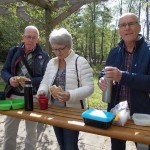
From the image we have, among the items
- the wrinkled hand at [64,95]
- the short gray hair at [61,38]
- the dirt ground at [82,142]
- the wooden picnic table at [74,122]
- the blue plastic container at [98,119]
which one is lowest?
the dirt ground at [82,142]

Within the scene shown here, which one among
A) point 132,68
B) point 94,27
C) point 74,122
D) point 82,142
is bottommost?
point 82,142

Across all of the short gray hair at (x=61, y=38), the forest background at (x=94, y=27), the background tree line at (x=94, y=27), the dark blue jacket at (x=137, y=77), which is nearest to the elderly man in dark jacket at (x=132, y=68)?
the dark blue jacket at (x=137, y=77)

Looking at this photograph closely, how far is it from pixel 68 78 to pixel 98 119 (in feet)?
2.31

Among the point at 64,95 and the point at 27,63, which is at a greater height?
the point at 27,63

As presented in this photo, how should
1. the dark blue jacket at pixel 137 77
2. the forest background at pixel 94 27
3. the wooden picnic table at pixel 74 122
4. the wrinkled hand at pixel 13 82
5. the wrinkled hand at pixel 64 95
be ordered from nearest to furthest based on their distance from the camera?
the wooden picnic table at pixel 74 122 < the dark blue jacket at pixel 137 77 < the wrinkled hand at pixel 64 95 < the wrinkled hand at pixel 13 82 < the forest background at pixel 94 27

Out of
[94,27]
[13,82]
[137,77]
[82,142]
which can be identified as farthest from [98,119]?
[94,27]

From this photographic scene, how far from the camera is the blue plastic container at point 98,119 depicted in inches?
68.3

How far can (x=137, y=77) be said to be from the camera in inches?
77.5

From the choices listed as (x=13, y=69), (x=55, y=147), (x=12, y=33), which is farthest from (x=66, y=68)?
(x=12, y=33)

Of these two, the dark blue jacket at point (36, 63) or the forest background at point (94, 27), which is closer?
the dark blue jacket at point (36, 63)

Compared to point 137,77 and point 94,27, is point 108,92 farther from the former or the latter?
point 94,27

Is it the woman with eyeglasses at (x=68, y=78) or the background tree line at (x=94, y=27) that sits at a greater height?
the background tree line at (x=94, y=27)

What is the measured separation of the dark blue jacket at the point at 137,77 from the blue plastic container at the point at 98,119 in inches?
13.8

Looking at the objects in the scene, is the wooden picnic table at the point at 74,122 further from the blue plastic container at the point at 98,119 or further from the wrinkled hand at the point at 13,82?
the wrinkled hand at the point at 13,82
